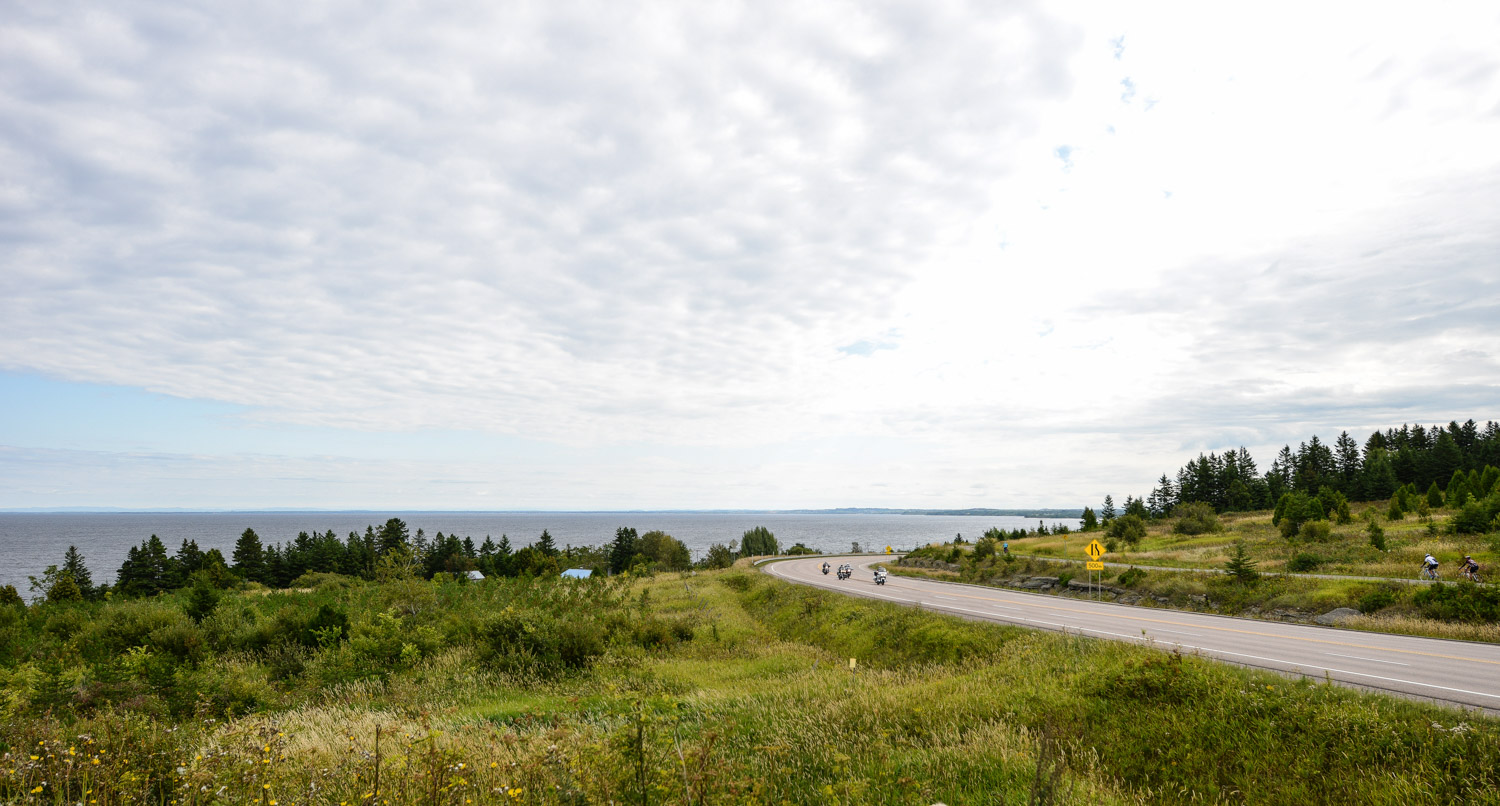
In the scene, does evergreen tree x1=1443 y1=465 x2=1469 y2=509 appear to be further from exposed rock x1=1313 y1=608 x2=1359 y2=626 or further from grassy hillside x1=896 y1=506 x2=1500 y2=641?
exposed rock x1=1313 y1=608 x2=1359 y2=626

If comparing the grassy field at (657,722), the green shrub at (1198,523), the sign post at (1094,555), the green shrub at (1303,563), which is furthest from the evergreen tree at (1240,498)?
the grassy field at (657,722)

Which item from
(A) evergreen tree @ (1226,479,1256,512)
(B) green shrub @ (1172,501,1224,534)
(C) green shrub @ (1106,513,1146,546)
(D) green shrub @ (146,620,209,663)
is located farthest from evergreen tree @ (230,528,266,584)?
(A) evergreen tree @ (1226,479,1256,512)

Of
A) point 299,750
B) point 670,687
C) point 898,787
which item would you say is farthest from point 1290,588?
point 299,750

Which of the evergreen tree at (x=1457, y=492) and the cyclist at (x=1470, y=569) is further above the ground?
the evergreen tree at (x=1457, y=492)

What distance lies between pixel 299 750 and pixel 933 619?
1895 cm

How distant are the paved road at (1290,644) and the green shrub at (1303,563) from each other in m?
10.6

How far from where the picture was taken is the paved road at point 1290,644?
13062mm

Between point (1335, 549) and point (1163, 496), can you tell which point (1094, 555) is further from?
point (1163, 496)

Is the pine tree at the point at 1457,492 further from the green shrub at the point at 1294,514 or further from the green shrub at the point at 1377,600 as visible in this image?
the green shrub at the point at 1377,600

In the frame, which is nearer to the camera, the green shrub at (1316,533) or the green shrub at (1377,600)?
the green shrub at (1377,600)

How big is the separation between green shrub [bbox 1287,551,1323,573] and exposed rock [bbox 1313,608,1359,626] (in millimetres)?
10772

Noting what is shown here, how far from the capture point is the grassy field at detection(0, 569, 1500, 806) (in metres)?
6.76

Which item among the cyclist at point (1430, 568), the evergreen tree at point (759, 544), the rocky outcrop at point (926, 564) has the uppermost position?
the cyclist at point (1430, 568)

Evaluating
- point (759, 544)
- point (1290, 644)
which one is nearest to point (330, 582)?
point (1290, 644)
